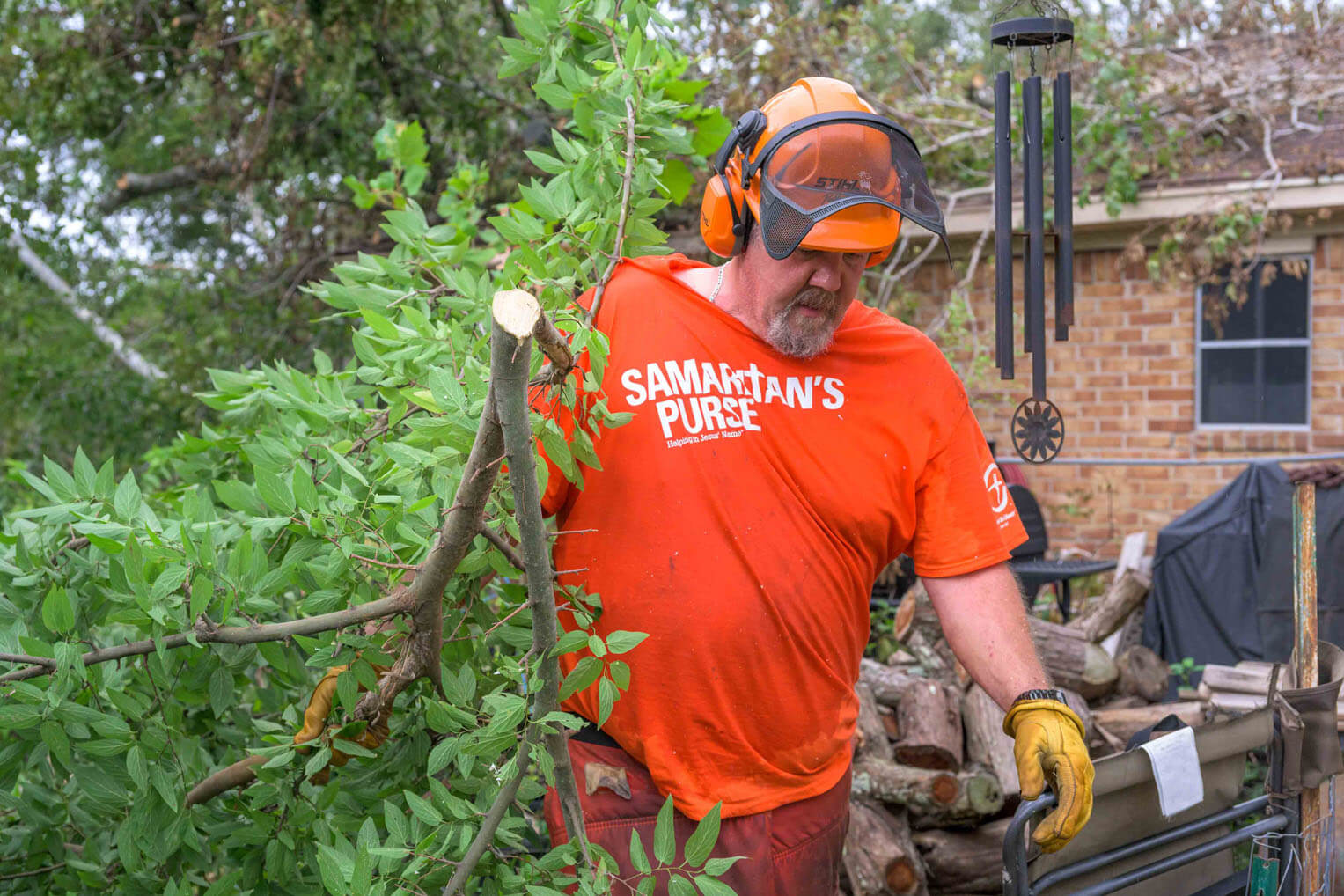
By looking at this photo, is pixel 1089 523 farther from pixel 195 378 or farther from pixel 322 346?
pixel 195 378

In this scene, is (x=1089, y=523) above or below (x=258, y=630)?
below

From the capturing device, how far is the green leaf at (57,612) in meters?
1.91

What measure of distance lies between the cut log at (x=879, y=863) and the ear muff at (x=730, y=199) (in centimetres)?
241

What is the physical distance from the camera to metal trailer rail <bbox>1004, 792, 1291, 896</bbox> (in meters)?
2.34

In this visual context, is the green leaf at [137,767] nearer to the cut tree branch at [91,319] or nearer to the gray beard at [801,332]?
the gray beard at [801,332]

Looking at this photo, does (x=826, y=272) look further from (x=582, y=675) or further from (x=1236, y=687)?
(x=1236, y=687)

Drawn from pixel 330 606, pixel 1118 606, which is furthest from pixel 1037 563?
pixel 330 606

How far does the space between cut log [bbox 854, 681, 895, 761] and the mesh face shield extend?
2692 mm

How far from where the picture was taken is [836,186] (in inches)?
88.4

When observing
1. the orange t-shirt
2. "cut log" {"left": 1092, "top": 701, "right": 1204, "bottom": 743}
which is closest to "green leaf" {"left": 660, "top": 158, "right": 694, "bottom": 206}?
the orange t-shirt

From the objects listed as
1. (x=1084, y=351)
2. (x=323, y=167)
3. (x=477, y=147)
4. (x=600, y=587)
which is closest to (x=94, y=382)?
(x=323, y=167)

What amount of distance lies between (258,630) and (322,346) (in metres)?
7.20

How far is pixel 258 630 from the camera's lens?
1.88m

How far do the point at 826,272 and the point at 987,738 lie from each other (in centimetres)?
311
